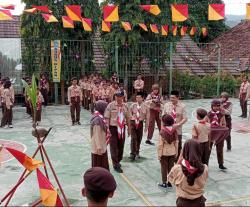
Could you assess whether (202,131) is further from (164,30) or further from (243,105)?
(164,30)

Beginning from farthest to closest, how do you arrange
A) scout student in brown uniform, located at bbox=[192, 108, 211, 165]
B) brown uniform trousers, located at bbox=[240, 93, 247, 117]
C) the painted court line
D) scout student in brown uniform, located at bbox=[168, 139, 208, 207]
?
brown uniform trousers, located at bbox=[240, 93, 247, 117]
scout student in brown uniform, located at bbox=[192, 108, 211, 165]
the painted court line
scout student in brown uniform, located at bbox=[168, 139, 208, 207]

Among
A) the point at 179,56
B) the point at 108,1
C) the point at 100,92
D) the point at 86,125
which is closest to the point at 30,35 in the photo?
the point at 108,1

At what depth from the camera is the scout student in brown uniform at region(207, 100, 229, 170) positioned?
8.30m

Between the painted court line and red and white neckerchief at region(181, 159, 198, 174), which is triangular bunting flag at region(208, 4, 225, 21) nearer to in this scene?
the painted court line

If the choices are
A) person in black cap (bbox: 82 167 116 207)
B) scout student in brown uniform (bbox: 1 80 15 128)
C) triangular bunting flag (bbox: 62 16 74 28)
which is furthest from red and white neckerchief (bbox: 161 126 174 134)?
triangular bunting flag (bbox: 62 16 74 28)

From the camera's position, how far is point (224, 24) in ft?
112

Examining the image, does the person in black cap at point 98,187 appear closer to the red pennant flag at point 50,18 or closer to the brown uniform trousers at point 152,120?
the brown uniform trousers at point 152,120

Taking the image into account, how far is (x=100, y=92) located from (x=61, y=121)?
179 cm

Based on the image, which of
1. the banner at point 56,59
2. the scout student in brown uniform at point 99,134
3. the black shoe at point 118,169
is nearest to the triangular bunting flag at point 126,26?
the banner at point 56,59

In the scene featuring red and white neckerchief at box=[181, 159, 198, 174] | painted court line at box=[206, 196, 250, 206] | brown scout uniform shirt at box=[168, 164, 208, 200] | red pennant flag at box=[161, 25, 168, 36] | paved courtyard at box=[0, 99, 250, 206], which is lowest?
painted court line at box=[206, 196, 250, 206]

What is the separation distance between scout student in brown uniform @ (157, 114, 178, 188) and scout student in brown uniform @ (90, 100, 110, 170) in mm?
1030

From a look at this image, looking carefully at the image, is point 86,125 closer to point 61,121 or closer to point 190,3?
point 61,121

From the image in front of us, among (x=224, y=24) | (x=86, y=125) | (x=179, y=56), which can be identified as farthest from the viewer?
(x=224, y=24)

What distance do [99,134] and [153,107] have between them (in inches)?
160
